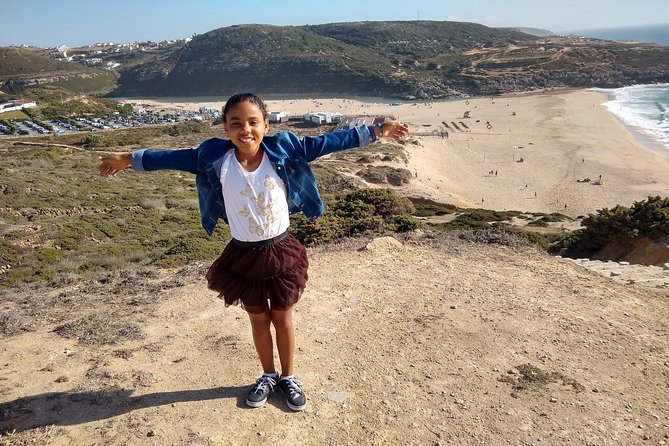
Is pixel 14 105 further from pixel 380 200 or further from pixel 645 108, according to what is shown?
pixel 645 108

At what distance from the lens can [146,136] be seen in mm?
40125

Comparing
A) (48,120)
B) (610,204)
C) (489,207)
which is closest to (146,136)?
(48,120)

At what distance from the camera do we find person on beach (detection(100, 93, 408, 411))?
8.58ft

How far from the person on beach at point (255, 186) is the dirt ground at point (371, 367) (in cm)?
94

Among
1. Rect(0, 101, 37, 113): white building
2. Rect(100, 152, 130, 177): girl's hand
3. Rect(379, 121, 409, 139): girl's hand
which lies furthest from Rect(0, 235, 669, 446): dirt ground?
Rect(0, 101, 37, 113): white building

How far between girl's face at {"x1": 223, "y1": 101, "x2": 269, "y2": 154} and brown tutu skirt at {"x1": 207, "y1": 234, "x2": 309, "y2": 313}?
586 millimetres

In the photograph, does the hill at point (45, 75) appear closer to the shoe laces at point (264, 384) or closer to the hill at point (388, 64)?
the hill at point (388, 64)

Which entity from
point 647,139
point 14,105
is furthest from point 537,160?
point 14,105

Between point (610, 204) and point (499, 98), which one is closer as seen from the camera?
point (610, 204)

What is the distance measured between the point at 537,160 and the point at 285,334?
103 ft

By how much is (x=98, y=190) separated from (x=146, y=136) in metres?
25.7

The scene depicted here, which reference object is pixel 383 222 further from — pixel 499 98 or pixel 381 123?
pixel 499 98

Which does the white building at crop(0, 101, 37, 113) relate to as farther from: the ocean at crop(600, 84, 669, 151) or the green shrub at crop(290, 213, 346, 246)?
the ocean at crop(600, 84, 669, 151)

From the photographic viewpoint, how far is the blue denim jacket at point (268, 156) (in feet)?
8.82
